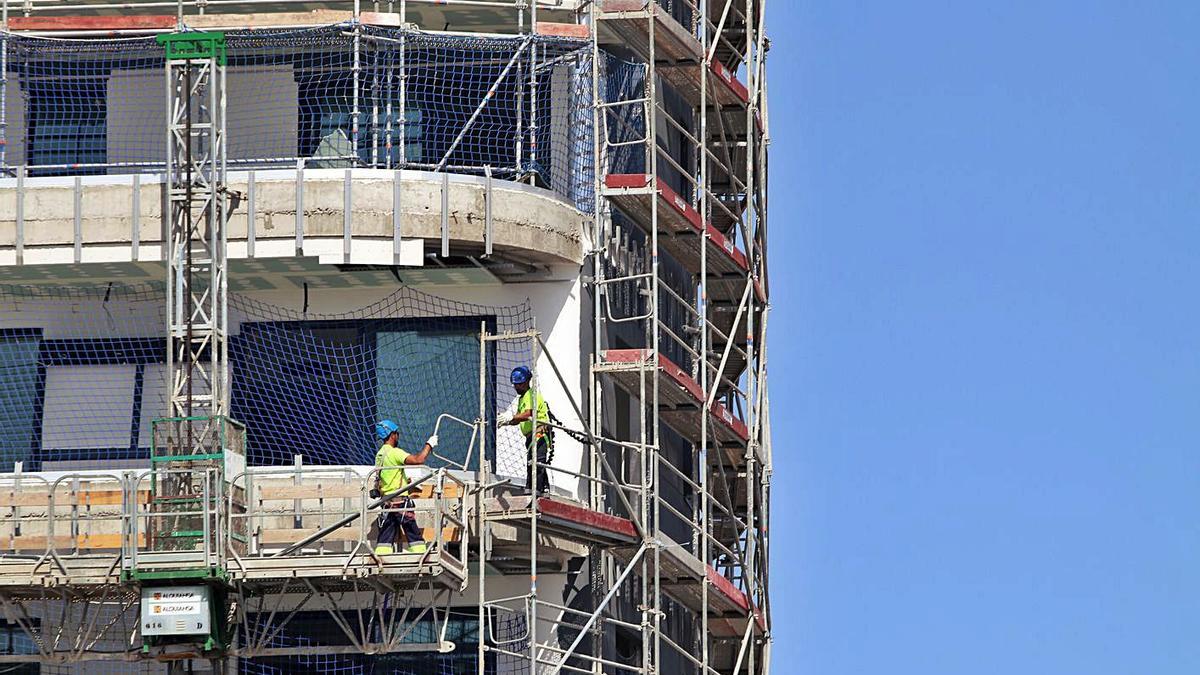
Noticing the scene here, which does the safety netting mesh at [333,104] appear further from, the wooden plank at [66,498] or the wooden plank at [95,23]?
the wooden plank at [66,498]

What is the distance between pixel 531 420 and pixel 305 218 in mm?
6048

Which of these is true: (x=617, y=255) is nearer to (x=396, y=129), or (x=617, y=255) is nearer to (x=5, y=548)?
(x=396, y=129)

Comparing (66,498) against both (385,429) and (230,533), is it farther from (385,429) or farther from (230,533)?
(385,429)

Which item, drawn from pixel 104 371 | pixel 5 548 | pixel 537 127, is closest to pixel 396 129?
pixel 537 127

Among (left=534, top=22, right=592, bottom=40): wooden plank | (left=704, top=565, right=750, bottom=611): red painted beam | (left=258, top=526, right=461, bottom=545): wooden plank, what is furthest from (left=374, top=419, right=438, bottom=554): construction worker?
(left=534, top=22, right=592, bottom=40): wooden plank

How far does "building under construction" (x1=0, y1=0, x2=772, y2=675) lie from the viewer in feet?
175

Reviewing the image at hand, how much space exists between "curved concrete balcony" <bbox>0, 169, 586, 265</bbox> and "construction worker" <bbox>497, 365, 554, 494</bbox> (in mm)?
3340

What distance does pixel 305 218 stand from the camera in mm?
57062

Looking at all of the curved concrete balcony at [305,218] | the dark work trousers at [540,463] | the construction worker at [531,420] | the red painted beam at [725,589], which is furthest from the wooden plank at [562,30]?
the red painted beam at [725,589]

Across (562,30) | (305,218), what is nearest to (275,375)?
(305,218)

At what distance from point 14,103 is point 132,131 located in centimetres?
219

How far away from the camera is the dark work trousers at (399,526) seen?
5303 centimetres

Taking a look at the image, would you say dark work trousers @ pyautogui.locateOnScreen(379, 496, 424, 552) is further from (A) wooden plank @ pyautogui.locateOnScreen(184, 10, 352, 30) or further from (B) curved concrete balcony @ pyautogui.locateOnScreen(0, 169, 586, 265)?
(A) wooden plank @ pyautogui.locateOnScreen(184, 10, 352, 30)

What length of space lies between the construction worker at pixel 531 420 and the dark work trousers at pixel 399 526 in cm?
202
